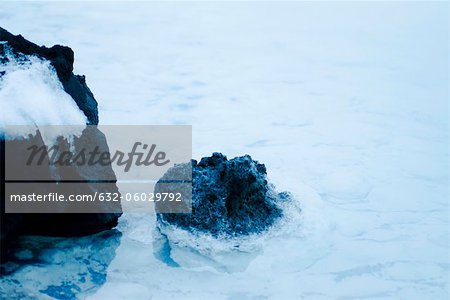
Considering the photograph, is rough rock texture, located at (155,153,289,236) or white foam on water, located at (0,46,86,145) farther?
rough rock texture, located at (155,153,289,236)

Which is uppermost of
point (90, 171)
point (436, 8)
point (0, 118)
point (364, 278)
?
point (436, 8)

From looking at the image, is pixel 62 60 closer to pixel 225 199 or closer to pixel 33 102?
pixel 33 102

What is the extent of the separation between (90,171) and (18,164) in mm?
390

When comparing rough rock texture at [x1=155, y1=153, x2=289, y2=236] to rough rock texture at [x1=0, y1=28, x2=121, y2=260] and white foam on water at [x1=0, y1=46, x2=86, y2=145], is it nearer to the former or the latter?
rough rock texture at [x1=0, y1=28, x2=121, y2=260]

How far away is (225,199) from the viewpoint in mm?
2984

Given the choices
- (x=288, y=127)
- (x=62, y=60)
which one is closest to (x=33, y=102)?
(x=62, y=60)

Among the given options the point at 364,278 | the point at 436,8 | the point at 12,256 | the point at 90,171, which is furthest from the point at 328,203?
the point at 436,8

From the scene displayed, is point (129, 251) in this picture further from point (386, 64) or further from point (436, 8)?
point (436, 8)

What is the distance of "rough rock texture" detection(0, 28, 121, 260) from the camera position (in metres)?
2.64

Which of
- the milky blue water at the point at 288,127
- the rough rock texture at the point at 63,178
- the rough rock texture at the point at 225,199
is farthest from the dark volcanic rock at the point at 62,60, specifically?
the milky blue water at the point at 288,127

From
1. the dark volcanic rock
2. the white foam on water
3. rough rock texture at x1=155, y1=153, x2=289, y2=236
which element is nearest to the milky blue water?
rough rock texture at x1=155, y1=153, x2=289, y2=236

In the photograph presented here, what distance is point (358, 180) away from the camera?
4059 millimetres

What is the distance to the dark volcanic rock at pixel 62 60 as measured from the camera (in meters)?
2.78

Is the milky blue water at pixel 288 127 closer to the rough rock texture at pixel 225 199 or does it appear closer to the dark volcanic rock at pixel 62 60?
the rough rock texture at pixel 225 199
